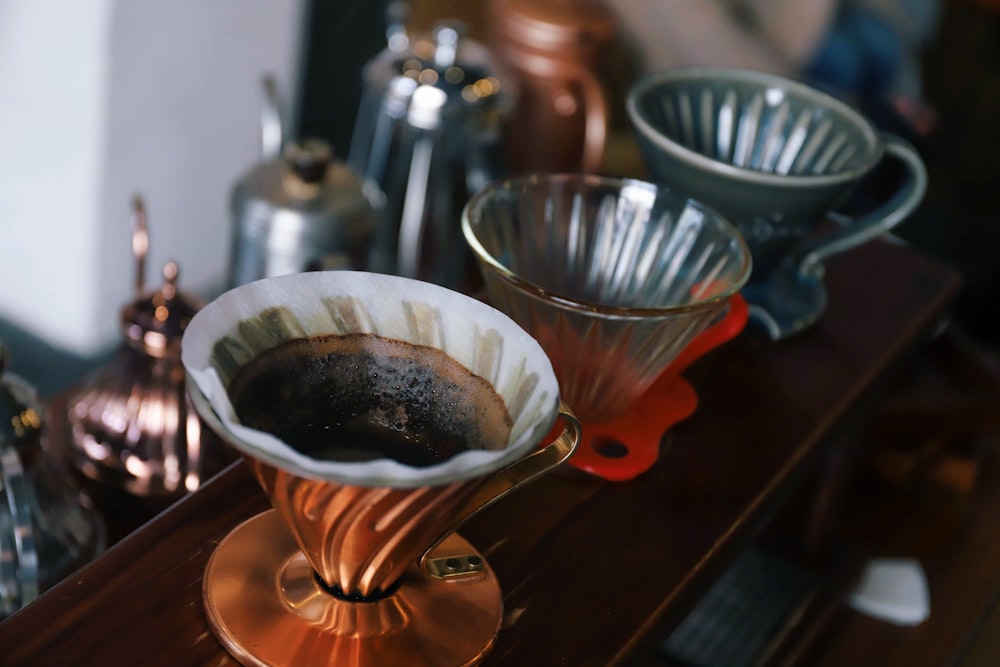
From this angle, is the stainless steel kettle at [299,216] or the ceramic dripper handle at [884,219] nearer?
the ceramic dripper handle at [884,219]

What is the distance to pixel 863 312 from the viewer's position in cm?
69

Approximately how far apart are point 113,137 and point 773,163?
613mm

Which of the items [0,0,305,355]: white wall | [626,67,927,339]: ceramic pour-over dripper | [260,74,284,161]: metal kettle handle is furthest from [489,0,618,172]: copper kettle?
[626,67,927,339]: ceramic pour-over dripper

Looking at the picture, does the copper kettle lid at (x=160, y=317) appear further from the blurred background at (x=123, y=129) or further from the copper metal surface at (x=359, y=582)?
the blurred background at (x=123, y=129)

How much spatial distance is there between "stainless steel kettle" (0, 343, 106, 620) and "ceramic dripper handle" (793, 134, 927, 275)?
1.41 feet

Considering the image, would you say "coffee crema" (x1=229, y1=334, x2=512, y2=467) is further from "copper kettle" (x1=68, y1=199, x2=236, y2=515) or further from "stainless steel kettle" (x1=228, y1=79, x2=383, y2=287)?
"stainless steel kettle" (x1=228, y1=79, x2=383, y2=287)

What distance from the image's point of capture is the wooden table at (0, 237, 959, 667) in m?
0.38

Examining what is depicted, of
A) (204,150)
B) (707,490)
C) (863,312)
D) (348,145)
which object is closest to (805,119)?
(863,312)

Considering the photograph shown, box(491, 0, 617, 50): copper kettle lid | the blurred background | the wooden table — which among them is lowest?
the blurred background

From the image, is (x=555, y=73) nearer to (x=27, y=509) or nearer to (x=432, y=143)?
(x=432, y=143)

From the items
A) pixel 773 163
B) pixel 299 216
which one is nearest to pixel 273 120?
pixel 299 216

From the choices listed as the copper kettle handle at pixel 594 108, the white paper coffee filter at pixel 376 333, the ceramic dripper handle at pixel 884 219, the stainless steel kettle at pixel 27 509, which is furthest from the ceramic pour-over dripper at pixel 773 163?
the copper kettle handle at pixel 594 108

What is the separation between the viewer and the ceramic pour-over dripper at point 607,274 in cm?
45

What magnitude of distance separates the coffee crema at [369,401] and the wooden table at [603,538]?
0.08 m
